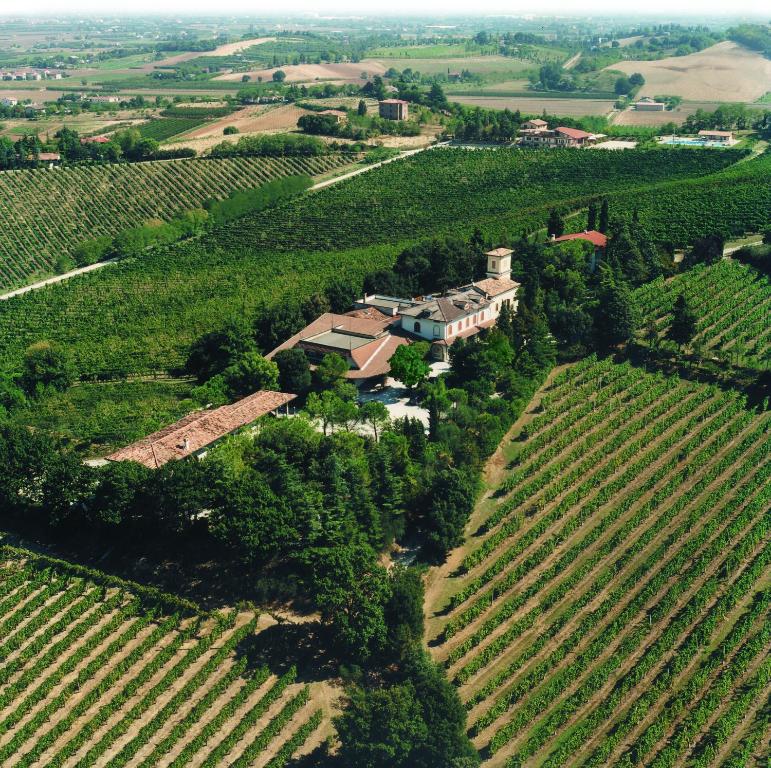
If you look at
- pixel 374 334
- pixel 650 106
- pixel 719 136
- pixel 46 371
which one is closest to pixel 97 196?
pixel 46 371

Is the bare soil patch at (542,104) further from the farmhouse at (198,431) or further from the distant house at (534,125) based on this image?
the farmhouse at (198,431)

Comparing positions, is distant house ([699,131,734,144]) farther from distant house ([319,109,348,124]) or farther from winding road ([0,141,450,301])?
distant house ([319,109,348,124])

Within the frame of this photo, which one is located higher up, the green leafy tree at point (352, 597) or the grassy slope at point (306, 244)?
the green leafy tree at point (352, 597)

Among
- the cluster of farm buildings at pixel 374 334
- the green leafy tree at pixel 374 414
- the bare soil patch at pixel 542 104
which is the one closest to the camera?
the green leafy tree at pixel 374 414

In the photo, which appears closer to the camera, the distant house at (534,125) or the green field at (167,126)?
the distant house at (534,125)

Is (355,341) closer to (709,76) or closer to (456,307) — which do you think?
(456,307)

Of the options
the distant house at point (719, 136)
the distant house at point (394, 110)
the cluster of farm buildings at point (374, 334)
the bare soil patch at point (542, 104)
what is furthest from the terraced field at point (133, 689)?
the bare soil patch at point (542, 104)

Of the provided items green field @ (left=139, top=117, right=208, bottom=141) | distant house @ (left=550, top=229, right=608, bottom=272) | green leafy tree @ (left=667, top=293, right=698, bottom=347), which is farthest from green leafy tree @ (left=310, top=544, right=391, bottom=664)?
green field @ (left=139, top=117, right=208, bottom=141)

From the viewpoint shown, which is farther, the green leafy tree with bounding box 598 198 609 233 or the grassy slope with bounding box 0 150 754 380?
the green leafy tree with bounding box 598 198 609 233
